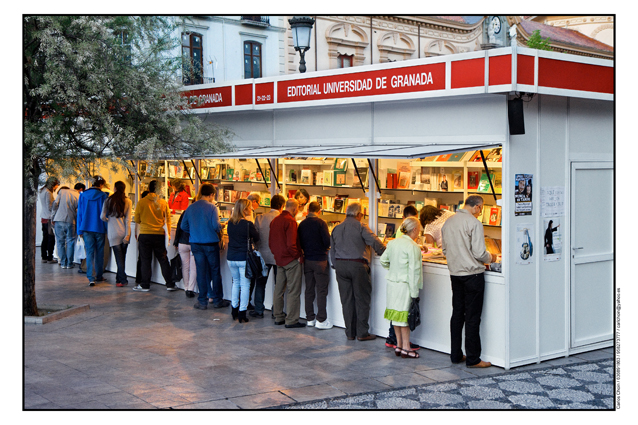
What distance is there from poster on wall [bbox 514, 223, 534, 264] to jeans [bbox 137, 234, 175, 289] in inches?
248

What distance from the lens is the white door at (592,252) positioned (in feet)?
26.6

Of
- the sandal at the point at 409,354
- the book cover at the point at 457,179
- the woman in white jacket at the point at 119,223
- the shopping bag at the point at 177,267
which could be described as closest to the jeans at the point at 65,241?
the woman in white jacket at the point at 119,223

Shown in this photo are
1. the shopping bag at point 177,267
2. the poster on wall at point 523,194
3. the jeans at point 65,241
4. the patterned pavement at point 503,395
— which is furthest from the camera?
the jeans at point 65,241

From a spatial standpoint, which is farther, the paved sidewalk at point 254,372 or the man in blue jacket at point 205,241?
the man in blue jacket at point 205,241

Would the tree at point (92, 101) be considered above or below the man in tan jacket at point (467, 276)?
above

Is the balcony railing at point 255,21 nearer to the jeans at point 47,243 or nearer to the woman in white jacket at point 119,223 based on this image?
the jeans at point 47,243

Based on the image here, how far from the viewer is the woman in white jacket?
12211 millimetres

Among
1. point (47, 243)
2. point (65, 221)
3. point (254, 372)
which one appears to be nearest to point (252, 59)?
point (47, 243)


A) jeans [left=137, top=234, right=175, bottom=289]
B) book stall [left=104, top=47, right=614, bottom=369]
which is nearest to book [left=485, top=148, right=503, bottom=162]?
book stall [left=104, top=47, right=614, bottom=369]

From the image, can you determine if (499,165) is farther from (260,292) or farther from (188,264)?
(188,264)

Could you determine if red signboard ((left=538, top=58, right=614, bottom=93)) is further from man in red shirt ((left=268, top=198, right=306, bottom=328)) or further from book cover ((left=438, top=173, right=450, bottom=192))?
man in red shirt ((left=268, top=198, right=306, bottom=328))

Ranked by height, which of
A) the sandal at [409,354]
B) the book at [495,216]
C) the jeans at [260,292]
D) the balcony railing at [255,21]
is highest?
the balcony railing at [255,21]

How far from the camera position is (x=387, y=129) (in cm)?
891

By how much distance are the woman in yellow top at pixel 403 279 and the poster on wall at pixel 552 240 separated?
140 cm
